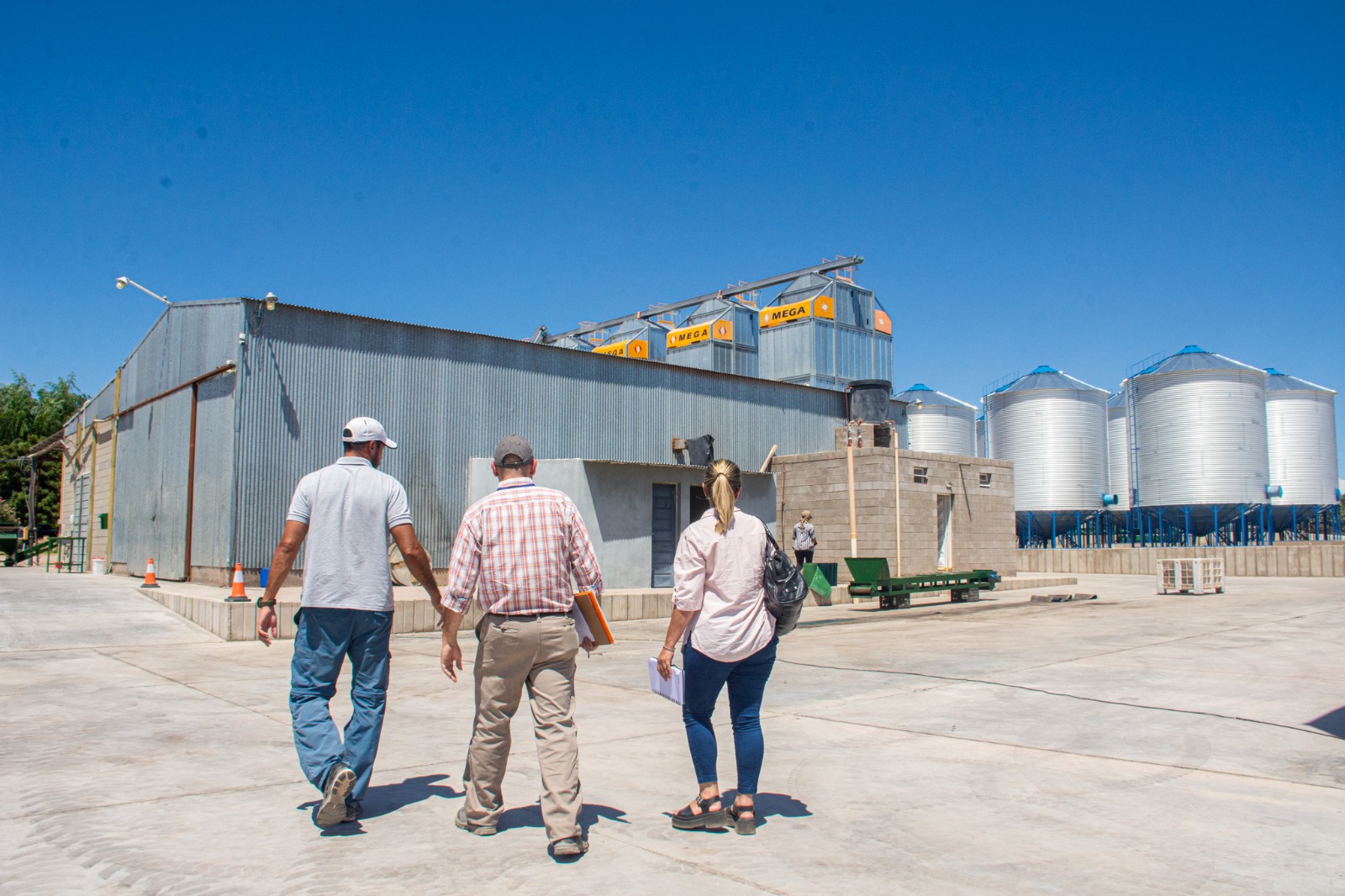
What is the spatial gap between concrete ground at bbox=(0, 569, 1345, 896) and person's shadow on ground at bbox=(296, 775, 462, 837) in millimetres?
23

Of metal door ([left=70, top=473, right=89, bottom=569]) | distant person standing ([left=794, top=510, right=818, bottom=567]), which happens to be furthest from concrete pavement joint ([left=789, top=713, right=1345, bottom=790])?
metal door ([left=70, top=473, right=89, bottom=569])

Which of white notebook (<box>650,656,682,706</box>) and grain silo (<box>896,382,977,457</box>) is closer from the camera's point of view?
white notebook (<box>650,656,682,706</box>)

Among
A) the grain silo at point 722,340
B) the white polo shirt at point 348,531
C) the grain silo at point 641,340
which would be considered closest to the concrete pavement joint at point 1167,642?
the white polo shirt at point 348,531

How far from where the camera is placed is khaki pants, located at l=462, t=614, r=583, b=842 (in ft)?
12.8

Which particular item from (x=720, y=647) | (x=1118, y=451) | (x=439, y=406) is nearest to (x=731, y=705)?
(x=720, y=647)

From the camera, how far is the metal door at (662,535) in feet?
70.7

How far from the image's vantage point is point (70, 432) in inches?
1222

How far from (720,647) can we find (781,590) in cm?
38

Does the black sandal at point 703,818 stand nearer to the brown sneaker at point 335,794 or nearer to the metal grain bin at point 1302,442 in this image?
the brown sneaker at point 335,794

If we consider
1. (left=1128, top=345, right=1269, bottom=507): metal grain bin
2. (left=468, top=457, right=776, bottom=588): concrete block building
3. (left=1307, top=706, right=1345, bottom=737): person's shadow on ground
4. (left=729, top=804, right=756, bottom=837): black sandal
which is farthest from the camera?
(left=1128, top=345, right=1269, bottom=507): metal grain bin

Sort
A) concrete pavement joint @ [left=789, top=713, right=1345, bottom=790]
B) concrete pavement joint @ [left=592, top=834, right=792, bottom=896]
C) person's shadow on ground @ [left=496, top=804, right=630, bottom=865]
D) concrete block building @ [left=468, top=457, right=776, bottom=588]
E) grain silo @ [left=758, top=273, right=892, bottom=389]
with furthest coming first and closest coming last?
grain silo @ [left=758, top=273, right=892, bottom=389] < concrete block building @ [left=468, top=457, right=776, bottom=588] < concrete pavement joint @ [left=789, top=713, right=1345, bottom=790] < person's shadow on ground @ [left=496, top=804, right=630, bottom=865] < concrete pavement joint @ [left=592, top=834, right=792, bottom=896]

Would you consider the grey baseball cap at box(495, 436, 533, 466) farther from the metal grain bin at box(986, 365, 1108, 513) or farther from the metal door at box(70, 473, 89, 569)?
the metal grain bin at box(986, 365, 1108, 513)

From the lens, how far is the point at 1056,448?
170 ft

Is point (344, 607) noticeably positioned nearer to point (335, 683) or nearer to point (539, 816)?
point (335, 683)
